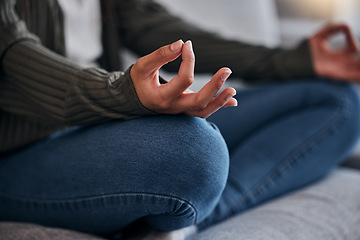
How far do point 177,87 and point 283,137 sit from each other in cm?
33

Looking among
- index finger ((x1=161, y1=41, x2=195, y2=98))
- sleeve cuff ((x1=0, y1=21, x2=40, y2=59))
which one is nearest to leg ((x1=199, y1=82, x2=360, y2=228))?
index finger ((x1=161, y1=41, x2=195, y2=98))

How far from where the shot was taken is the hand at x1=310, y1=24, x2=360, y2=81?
27.8 inches

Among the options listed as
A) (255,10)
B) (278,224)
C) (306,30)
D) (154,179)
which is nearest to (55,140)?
(154,179)

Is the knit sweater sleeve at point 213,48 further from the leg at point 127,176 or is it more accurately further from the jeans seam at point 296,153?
the leg at point 127,176

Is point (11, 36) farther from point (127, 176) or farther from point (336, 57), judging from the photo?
point (336, 57)

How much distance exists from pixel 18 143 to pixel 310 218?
448 mm

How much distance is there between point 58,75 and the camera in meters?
0.43

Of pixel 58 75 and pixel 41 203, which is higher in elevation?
pixel 58 75

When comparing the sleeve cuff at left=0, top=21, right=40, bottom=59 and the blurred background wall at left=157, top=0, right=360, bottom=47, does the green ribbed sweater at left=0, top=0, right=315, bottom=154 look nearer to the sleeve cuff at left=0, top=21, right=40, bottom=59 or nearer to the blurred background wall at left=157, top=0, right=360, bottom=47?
the sleeve cuff at left=0, top=21, right=40, bottom=59

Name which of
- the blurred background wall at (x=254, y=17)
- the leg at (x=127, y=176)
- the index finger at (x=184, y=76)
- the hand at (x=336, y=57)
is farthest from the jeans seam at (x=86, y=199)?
the blurred background wall at (x=254, y=17)

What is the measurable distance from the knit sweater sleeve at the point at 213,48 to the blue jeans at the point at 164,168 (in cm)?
13

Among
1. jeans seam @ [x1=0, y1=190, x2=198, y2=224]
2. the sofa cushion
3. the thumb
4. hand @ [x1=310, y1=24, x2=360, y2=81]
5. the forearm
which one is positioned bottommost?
the sofa cushion

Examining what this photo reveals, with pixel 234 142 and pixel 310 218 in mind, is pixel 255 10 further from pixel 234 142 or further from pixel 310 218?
pixel 310 218

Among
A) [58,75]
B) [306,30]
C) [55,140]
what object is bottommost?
[306,30]
